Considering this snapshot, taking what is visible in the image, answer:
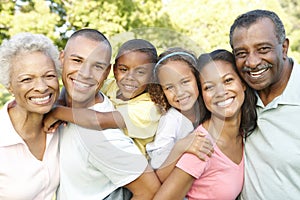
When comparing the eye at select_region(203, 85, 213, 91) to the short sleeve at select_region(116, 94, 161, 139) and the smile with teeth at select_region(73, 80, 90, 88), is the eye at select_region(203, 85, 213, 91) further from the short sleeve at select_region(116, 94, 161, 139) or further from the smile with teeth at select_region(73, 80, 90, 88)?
the smile with teeth at select_region(73, 80, 90, 88)

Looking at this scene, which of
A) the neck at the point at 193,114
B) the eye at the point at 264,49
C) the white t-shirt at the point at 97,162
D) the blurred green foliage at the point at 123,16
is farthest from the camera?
the blurred green foliage at the point at 123,16

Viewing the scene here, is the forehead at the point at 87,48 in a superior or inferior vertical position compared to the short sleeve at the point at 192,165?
superior

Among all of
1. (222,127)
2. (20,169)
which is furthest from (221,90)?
(20,169)

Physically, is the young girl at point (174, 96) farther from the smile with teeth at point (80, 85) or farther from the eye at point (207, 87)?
the smile with teeth at point (80, 85)

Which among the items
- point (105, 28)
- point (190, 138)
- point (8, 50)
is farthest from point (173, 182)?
point (105, 28)

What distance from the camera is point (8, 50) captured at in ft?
7.30

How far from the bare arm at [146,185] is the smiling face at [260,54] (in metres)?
0.79

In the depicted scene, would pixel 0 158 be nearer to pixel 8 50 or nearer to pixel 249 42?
pixel 8 50

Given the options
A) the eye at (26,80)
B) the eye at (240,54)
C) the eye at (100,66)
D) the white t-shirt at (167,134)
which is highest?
the eye at (240,54)

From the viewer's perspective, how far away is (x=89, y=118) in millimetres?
2254

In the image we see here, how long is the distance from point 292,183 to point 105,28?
6.24 m

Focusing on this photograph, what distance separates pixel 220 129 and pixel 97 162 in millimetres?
746

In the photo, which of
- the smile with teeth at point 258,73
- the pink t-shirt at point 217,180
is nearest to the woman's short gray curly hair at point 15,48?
the pink t-shirt at point 217,180

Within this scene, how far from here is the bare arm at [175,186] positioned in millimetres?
2143
